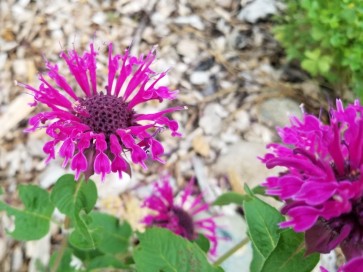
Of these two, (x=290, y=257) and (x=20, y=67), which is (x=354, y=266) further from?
(x=20, y=67)

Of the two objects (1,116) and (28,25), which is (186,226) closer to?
(1,116)

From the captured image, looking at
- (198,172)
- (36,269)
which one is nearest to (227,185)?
(198,172)

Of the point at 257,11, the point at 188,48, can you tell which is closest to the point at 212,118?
the point at 188,48

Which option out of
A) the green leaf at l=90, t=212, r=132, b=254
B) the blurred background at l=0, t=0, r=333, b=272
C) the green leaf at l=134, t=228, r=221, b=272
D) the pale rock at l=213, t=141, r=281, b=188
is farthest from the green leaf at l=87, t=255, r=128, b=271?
the pale rock at l=213, t=141, r=281, b=188

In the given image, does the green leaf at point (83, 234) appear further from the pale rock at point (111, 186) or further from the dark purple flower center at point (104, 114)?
the pale rock at point (111, 186)

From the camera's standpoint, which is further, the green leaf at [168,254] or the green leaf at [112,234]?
the green leaf at [112,234]

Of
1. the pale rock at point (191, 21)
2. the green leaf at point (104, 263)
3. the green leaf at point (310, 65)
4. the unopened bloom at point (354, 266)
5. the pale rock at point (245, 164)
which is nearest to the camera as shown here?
the unopened bloom at point (354, 266)

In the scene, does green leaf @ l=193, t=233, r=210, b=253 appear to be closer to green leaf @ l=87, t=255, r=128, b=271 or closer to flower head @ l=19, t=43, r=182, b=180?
green leaf @ l=87, t=255, r=128, b=271

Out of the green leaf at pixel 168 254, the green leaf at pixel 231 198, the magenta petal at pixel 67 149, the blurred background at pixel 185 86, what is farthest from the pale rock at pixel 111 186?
the magenta petal at pixel 67 149
